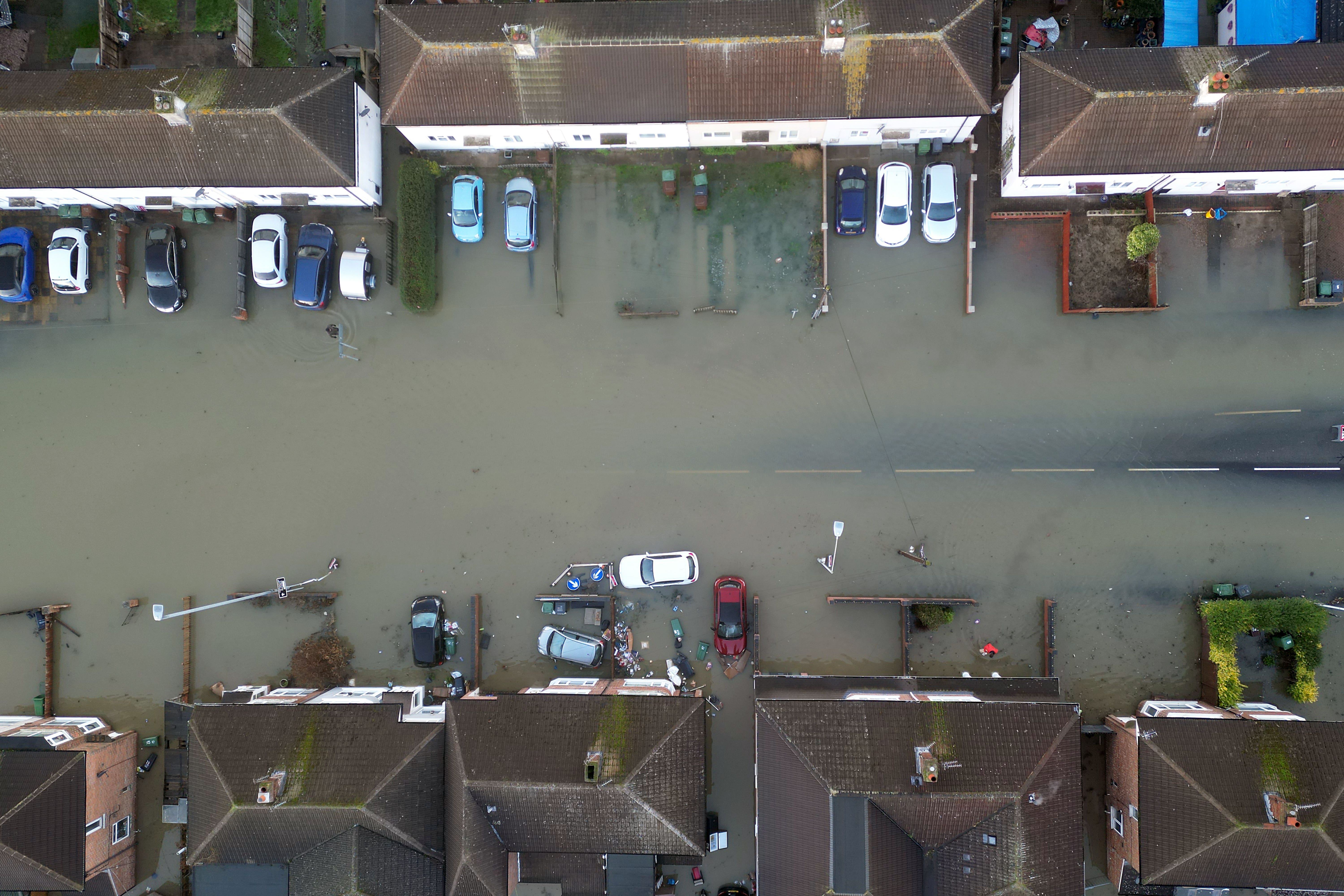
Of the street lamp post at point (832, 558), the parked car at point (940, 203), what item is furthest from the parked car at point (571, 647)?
the parked car at point (940, 203)

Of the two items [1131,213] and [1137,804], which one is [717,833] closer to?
[1137,804]

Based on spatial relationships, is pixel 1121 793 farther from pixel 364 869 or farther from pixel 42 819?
pixel 42 819

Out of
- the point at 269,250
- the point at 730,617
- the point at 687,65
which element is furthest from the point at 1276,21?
the point at 269,250

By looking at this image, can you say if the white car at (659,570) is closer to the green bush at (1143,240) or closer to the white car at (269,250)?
the white car at (269,250)

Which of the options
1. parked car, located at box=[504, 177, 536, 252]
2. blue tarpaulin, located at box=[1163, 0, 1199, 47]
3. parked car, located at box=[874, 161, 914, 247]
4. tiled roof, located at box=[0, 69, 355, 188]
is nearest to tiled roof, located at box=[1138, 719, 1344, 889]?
parked car, located at box=[874, 161, 914, 247]

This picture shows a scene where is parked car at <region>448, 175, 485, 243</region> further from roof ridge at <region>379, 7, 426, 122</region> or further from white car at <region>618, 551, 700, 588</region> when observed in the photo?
white car at <region>618, 551, 700, 588</region>

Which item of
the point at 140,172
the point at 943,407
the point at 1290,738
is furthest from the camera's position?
the point at 943,407

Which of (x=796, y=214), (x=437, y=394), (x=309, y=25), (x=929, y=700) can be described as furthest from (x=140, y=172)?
(x=929, y=700)
